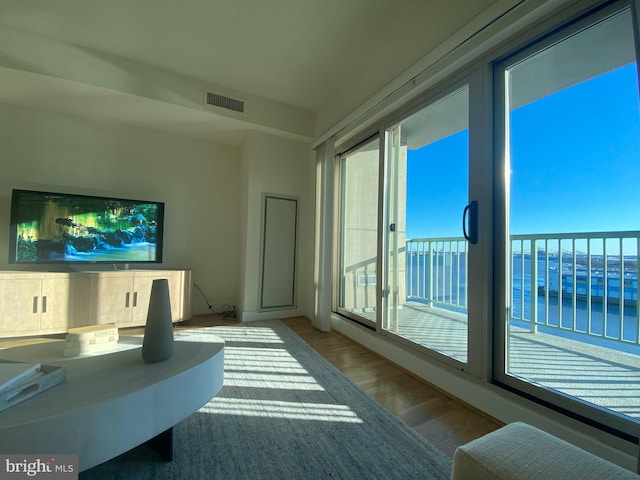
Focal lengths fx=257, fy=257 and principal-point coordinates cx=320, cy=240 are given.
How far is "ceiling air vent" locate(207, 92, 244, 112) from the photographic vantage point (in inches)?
111

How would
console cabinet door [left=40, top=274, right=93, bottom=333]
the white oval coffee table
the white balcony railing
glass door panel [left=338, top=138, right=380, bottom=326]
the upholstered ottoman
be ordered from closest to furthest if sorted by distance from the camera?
the upholstered ottoman < the white oval coffee table < the white balcony railing < console cabinet door [left=40, top=274, right=93, bottom=333] < glass door panel [left=338, top=138, right=380, bottom=326]

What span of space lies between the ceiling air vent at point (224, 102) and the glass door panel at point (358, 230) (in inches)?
52.4

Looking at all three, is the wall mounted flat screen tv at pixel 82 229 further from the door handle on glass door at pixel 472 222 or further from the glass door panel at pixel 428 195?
the door handle on glass door at pixel 472 222

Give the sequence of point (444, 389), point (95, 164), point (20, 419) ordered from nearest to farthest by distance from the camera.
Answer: point (20, 419) → point (444, 389) → point (95, 164)

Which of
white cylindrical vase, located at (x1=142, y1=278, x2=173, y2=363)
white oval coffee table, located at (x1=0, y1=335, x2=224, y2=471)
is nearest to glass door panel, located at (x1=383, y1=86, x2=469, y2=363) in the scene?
white oval coffee table, located at (x1=0, y1=335, x2=224, y2=471)

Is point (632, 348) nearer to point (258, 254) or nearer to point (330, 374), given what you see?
point (330, 374)

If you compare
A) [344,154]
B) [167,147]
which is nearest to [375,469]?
[344,154]

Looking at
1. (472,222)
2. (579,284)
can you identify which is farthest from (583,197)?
(579,284)

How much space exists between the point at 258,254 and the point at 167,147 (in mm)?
1839

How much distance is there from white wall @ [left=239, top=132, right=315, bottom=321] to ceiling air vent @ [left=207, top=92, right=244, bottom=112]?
0.35m

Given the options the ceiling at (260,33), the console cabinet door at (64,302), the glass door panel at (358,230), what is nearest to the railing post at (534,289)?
the glass door panel at (358,230)

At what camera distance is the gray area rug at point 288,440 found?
1.05 meters

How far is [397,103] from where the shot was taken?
2.16 metres

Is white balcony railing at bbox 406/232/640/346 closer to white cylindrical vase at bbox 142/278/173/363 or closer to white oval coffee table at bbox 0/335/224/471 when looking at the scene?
white oval coffee table at bbox 0/335/224/471
